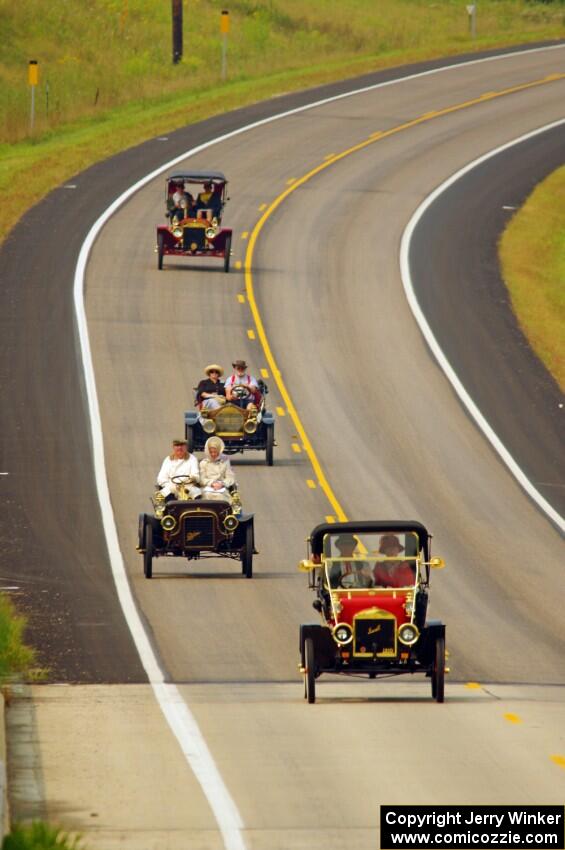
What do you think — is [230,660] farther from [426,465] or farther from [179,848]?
[426,465]

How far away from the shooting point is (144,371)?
38.0 meters

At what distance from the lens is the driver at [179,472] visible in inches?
970

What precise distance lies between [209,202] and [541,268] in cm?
1009

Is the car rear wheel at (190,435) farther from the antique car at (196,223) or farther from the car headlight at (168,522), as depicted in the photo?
the antique car at (196,223)

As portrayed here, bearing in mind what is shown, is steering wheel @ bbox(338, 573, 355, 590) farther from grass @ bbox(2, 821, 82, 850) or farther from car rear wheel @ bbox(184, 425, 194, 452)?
car rear wheel @ bbox(184, 425, 194, 452)

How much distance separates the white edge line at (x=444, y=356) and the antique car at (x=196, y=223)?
5282 mm

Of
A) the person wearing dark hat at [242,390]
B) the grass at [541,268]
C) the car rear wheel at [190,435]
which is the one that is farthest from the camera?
the grass at [541,268]

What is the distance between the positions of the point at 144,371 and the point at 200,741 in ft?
76.4

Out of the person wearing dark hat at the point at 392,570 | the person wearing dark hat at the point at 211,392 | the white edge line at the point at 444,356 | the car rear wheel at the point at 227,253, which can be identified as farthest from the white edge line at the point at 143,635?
the white edge line at the point at 444,356

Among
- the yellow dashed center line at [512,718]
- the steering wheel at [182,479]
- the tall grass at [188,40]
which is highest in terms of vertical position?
the tall grass at [188,40]

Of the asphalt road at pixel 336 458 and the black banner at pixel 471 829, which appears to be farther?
the asphalt road at pixel 336 458

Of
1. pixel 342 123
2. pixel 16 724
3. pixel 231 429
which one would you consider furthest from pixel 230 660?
pixel 342 123

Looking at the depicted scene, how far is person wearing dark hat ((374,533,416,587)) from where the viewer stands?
18.2m

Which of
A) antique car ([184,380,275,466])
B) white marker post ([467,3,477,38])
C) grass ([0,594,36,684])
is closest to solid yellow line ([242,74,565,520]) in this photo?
antique car ([184,380,275,466])
